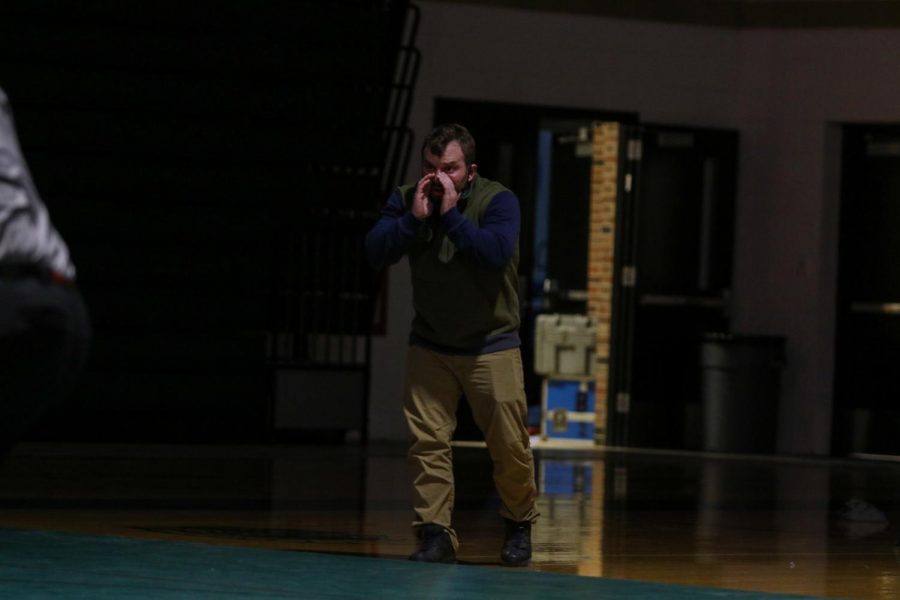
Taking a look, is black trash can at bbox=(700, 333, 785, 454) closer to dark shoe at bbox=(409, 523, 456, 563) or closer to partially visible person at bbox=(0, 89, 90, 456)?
dark shoe at bbox=(409, 523, 456, 563)

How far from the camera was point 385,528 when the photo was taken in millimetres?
8445

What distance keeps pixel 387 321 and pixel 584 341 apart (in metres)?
1.81

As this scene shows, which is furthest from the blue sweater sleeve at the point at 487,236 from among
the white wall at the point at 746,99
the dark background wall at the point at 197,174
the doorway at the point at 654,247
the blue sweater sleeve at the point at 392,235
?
the doorway at the point at 654,247

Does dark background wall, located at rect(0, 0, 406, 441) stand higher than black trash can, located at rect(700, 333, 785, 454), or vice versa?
dark background wall, located at rect(0, 0, 406, 441)

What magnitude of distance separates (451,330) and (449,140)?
0.67m

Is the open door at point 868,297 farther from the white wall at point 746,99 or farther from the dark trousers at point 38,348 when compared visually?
the dark trousers at point 38,348

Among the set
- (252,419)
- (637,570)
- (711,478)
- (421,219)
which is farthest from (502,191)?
(252,419)

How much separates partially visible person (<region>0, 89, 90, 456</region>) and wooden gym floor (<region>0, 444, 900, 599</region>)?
2867 millimetres

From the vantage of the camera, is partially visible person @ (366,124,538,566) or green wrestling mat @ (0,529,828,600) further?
partially visible person @ (366,124,538,566)

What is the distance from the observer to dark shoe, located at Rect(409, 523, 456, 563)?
22.7ft

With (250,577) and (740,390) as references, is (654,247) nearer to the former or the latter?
(740,390)

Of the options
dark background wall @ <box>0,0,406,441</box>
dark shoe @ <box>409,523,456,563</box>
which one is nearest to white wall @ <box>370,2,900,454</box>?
dark background wall @ <box>0,0,406,441</box>

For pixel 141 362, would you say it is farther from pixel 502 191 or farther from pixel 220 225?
pixel 502 191

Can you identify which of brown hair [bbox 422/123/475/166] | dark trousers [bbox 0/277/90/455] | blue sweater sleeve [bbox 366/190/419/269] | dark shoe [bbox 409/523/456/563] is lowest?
dark shoe [bbox 409/523/456/563]
